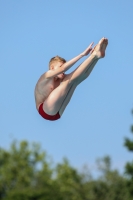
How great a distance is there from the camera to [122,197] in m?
55.2

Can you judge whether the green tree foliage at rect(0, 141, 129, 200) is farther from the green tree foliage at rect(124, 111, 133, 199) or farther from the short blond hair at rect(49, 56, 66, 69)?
the short blond hair at rect(49, 56, 66, 69)

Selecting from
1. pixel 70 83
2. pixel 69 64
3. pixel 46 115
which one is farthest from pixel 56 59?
pixel 46 115

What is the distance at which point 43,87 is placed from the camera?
12117 millimetres

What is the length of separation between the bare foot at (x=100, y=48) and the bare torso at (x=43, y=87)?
993 millimetres

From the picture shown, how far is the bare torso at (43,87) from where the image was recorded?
1205 cm

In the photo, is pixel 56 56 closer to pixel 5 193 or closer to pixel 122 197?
pixel 122 197

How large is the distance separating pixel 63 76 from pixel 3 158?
5175 centimetres

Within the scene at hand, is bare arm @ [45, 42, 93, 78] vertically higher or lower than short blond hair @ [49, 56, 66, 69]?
lower

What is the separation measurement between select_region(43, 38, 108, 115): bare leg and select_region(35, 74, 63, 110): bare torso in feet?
0.40

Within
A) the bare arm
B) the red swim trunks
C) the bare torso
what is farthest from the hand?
the red swim trunks

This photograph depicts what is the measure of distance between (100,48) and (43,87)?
1294 millimetres

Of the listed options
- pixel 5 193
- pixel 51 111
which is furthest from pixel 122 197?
pixel 51 111

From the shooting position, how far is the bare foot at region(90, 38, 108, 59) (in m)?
11.6

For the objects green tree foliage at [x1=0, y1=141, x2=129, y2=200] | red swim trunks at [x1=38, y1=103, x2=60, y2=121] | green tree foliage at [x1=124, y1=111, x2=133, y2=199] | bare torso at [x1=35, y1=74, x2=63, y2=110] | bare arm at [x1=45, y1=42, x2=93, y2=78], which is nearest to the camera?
bare arm at [x1=45, y1=42, x2=93, y2=78]
